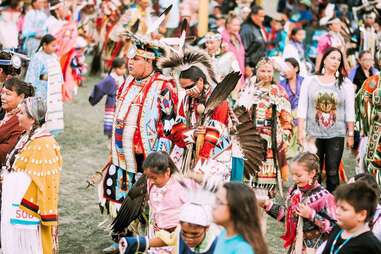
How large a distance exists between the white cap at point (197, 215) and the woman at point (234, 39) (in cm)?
638

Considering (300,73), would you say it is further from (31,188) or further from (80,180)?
(31,188)

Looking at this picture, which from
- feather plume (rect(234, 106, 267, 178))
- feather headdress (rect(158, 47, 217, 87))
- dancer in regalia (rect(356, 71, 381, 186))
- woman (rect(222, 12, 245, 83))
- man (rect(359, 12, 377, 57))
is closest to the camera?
feather headdress (rect(158, 47, 217, 87))

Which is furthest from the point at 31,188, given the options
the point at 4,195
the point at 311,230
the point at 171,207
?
the point at 311,230

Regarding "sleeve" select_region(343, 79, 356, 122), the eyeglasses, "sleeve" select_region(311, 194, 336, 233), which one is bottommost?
"sleeve" select_region(311, 194, 336, 233)

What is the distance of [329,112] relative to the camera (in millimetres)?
6461

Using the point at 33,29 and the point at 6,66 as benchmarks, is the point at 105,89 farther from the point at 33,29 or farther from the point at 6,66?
the point at 33,29

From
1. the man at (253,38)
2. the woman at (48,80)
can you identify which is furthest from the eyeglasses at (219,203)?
the man at (253,38)

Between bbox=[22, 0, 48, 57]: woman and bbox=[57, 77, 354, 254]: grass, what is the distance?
102cm

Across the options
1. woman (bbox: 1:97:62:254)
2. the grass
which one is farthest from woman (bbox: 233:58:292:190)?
woman (bbox: 1:97:62:254)

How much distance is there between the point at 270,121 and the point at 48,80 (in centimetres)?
284

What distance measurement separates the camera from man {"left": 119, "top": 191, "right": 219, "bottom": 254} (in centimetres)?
348

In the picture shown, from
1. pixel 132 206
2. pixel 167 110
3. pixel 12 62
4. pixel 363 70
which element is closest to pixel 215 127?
pixel 167 110

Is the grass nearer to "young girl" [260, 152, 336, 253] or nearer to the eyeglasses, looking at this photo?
"young girl" [260, 152, 336, 253]

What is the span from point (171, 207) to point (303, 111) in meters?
2.41
